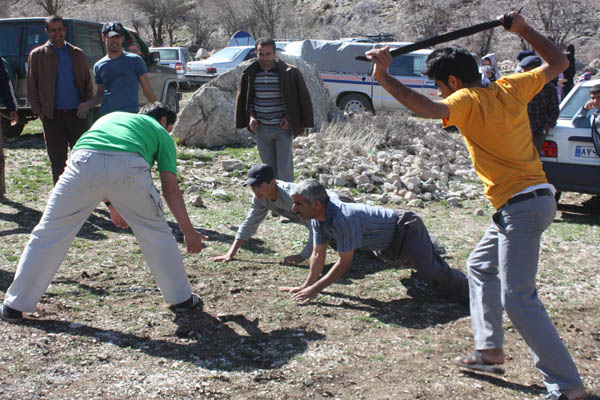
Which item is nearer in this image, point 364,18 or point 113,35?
point 113,35

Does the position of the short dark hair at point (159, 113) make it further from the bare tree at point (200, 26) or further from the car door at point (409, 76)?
the bare tree at point (200, 26)

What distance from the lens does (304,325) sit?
3756 mm

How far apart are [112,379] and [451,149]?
27.0 ft

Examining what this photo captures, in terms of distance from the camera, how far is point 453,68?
9.29 feet

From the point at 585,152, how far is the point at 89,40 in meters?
8.06

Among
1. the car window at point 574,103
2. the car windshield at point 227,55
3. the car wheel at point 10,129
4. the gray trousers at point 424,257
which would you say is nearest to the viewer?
the gray trousers at point 424,257

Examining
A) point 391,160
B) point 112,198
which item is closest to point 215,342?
point 112,198

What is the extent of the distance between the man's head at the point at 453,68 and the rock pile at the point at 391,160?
453 cm

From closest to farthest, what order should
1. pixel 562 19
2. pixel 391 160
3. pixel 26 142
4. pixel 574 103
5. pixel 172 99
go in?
pixel 574 103, pixel 391 160, pixel 26 142, pixel 172 99, pixel 562 19

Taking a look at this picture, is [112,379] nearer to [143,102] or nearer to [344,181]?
[344,181]

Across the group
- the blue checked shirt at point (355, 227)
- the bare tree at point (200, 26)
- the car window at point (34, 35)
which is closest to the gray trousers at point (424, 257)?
the blue checked shirt at point (355, 227)

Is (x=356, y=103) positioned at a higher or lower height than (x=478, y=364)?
higher

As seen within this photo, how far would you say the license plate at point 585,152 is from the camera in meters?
6.51

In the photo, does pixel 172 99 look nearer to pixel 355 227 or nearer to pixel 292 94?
pixel 292 94
